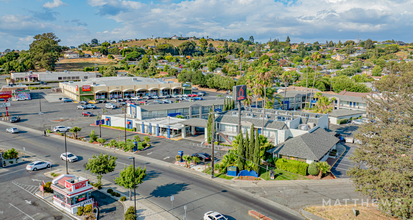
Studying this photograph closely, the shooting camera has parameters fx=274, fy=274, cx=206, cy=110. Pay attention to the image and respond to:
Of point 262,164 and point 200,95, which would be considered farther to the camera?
point 200,95

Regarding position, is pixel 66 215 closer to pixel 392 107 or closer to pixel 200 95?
pixel 392 107

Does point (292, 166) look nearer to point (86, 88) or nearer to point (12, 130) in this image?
point (12, 130)

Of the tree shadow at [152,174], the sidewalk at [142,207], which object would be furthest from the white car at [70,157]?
the tree shadow at [152,174]

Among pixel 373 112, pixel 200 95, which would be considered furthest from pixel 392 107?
pixel 200 95

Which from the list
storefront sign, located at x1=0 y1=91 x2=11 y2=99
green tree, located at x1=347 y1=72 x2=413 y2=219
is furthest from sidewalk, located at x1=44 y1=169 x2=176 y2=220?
storefront sign, located at x1=0 y1=91 x2=11 y2=99

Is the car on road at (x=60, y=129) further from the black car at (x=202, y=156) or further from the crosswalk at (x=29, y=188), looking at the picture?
the black car at (x=202, y=156)
